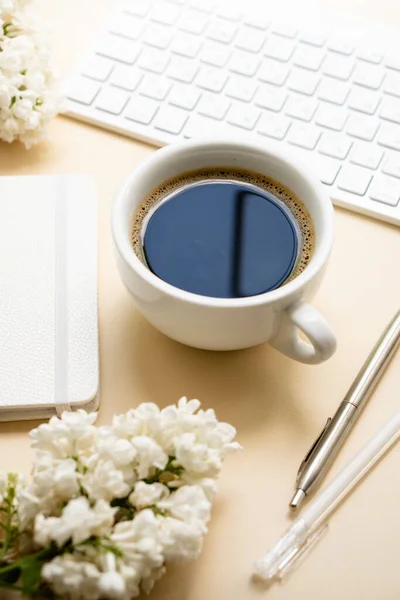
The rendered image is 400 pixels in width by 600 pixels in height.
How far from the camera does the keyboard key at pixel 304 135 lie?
2.47ft

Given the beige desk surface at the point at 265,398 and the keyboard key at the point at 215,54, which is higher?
the keyboard key at the point at 215,54

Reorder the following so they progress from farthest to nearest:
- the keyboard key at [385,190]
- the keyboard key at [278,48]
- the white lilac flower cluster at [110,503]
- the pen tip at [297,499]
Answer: the keyboard key at [278,48]
the keyboard key at [385,190]
the pen tip at [297,499]
the white lilac flower cluster at [110,503]

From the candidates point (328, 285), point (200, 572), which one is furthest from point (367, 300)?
point (200, 572)

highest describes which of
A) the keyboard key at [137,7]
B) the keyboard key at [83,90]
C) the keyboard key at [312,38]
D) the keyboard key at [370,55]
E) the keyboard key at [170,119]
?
the keyboard key at [370,55]

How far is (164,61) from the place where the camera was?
2.65 ft

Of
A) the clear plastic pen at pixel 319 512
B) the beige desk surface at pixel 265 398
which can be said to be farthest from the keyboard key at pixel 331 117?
the clear plastic pen at pixel 319 512

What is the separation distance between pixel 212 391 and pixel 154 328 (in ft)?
0.26

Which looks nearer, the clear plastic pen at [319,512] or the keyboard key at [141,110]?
the clear plastic pen at [319,512]

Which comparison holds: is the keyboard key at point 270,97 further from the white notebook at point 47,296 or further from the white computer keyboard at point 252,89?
the white notebook at point 47,296

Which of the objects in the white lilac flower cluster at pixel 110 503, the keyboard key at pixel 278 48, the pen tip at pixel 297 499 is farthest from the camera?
the keyboard key at pixel 278 48

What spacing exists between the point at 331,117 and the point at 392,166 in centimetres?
9

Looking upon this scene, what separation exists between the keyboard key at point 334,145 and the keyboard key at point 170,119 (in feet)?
0.47

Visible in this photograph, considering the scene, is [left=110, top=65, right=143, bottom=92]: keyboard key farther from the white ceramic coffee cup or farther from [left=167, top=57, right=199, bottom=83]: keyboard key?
the white ceramic coffee cup

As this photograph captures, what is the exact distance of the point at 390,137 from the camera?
0.76 metres
